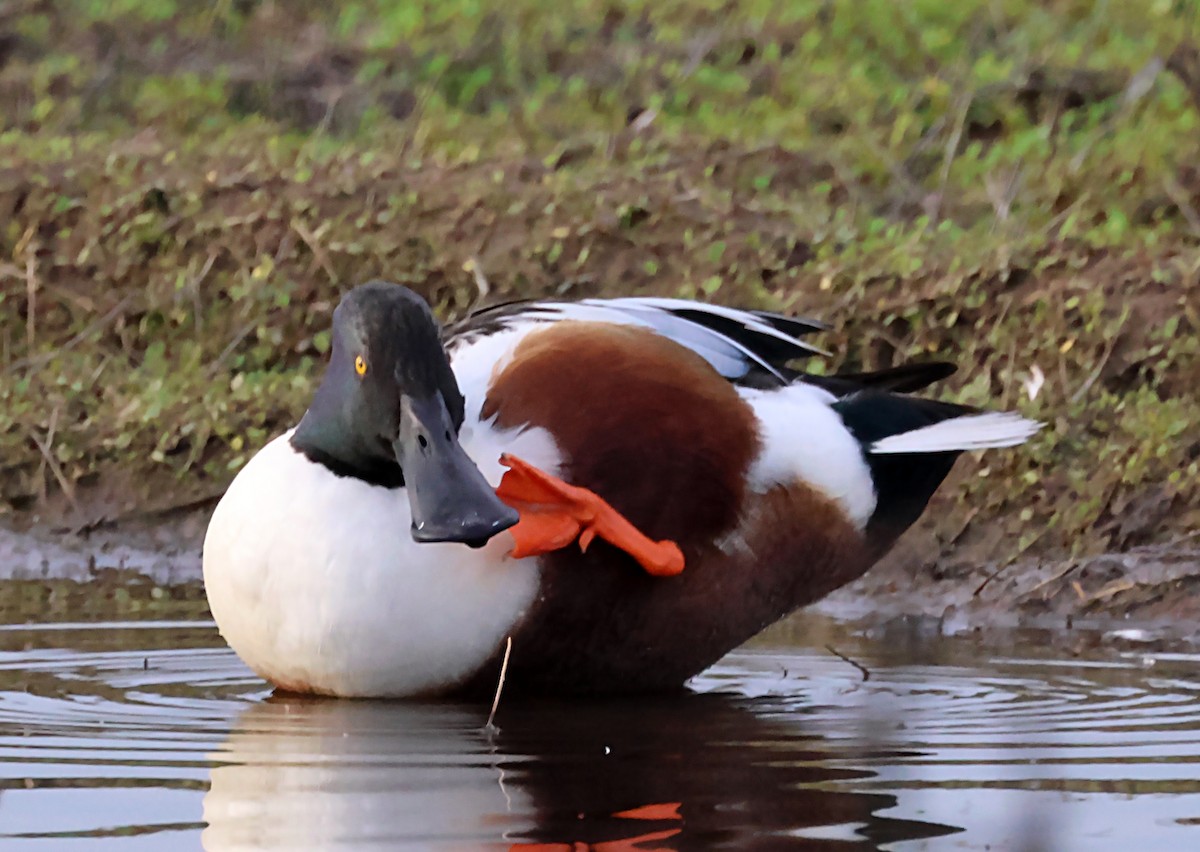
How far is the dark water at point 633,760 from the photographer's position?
2.87 m

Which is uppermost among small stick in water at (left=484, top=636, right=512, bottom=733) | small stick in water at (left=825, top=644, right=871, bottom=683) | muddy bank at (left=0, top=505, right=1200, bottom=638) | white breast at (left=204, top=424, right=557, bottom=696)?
white breast at (left=204, top=424, right=557, bottom=696)

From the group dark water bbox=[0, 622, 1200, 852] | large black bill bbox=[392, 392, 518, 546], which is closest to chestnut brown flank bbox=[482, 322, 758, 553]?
large black bill bbox=[392, 392, 518, 546]

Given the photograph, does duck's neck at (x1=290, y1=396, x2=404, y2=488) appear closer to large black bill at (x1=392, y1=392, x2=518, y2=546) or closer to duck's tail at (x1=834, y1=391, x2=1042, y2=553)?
large black bill at (x1=392, y1=392, x2=518, y2=546)

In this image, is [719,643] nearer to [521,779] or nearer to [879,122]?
A: [521,779]

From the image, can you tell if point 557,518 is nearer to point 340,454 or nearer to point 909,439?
point 340,454

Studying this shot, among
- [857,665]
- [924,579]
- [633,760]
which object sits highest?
[633,760]

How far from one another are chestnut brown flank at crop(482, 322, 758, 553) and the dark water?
1.15 feet

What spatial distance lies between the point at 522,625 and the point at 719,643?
0.47 m

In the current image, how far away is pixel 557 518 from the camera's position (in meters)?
3.84

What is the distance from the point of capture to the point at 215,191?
24.0 ft

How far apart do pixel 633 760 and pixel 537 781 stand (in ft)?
0.77

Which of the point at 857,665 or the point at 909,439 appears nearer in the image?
the point at 857,665

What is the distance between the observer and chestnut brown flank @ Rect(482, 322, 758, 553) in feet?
13.1

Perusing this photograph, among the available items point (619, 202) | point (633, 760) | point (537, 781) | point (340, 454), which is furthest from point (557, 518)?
point (619, 202)
